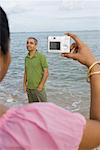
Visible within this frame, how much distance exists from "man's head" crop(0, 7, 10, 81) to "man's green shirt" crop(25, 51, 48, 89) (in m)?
4.59

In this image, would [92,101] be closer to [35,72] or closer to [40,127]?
[40,127]

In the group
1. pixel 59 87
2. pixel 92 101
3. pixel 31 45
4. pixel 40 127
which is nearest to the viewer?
pixel 40 127

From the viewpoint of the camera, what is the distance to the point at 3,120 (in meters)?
1.01

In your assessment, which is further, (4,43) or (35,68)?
(35,68)

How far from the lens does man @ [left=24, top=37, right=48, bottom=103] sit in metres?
5.66

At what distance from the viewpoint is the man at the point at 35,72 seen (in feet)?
18.6

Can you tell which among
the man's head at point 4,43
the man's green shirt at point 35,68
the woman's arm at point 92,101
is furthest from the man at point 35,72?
the man's head at point 4,43

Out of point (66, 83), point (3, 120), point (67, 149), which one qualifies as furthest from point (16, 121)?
point (66, 83)

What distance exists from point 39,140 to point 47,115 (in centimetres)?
6

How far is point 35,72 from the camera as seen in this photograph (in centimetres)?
571

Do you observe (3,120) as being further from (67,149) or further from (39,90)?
(39,90)

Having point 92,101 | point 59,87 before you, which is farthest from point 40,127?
point 59,87

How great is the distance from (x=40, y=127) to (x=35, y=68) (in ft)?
A: 15.3

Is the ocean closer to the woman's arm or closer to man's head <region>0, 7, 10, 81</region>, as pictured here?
the woman's arm
